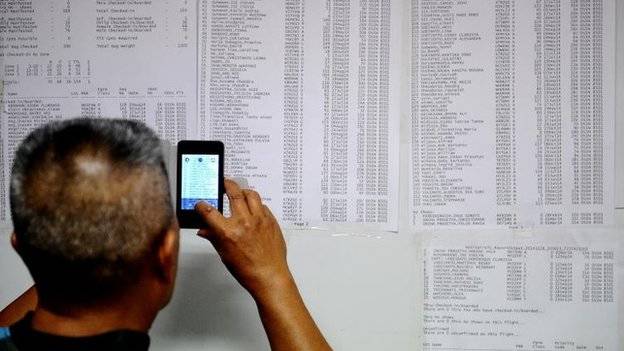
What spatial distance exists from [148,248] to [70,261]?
9 centimetres

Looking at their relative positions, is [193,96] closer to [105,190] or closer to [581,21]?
[105,190]

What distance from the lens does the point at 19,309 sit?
0.88 m

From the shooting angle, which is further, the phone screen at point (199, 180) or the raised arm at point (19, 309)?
the phone screen at point (199, 180)

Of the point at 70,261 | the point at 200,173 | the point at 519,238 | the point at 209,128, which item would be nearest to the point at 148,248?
the point at 70,261

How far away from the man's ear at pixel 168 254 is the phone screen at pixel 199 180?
1.03 ft

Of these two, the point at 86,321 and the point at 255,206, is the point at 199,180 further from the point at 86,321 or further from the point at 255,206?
the point at 86,321

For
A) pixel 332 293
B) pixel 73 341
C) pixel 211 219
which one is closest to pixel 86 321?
pixel 73 341

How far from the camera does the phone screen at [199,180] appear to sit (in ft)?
3.19

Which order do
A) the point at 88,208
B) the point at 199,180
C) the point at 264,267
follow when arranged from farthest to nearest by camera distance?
the point at 199,180 → the point at 264,267 → the point at 88,208

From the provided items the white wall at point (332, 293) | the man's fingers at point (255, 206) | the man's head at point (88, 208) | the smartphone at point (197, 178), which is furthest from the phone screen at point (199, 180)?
the man's head at point (88, 208)

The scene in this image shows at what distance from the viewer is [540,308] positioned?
1.13 meters

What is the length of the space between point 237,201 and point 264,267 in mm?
129

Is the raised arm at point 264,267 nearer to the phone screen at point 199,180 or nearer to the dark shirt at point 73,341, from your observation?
the phone screen at point 199,180

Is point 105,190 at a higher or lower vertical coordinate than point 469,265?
higher
